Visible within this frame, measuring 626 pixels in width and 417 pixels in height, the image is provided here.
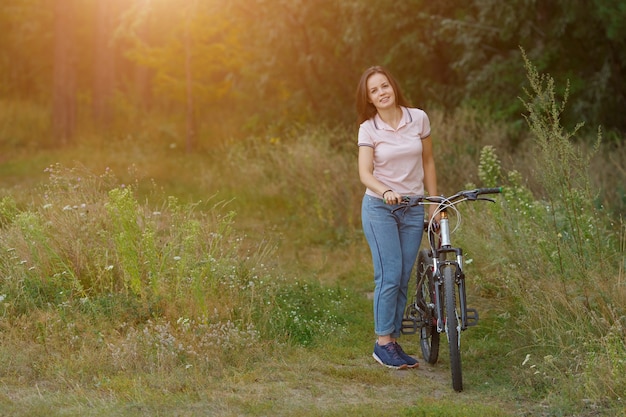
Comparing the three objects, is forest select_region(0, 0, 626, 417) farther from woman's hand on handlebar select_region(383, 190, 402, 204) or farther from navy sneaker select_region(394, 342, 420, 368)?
woman's hand on handlebar select_region(383, 190, 402, 204)

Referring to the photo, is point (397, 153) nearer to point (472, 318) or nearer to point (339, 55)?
point (472, 318)

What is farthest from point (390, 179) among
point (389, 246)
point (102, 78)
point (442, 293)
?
point (102, 78)

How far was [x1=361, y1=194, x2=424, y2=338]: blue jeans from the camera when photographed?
21.1ft

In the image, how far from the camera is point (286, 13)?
18.4 metres

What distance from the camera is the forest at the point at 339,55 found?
47.8ft

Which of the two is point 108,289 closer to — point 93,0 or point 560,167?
point 560,167

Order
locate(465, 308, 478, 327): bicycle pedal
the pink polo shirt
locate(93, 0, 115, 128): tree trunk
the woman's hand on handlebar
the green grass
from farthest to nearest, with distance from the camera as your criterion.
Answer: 1. locate(93, 0, 115, 128): tree trunk
2. the pink polo shirt
3. locate(465, 308, 478, 327): bicycle pedal
4. the woman's hand on handlebar
5. the green grass

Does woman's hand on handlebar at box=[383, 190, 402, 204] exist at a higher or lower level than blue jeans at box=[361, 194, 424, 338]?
higher

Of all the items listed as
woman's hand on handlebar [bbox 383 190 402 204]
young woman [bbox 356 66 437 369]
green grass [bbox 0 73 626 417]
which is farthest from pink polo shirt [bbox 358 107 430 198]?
green grass [bbox 0 73 626 417]

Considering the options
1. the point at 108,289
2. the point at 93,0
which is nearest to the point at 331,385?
the point at 108,289

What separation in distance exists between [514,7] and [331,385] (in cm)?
982

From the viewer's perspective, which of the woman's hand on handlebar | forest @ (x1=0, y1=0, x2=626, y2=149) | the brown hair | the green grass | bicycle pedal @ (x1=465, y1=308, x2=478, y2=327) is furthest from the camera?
forest @ (x1=0, y1=0, x2=626, y2=149)

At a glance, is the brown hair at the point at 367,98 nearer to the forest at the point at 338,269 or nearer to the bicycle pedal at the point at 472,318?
the forest at the point at 338,269

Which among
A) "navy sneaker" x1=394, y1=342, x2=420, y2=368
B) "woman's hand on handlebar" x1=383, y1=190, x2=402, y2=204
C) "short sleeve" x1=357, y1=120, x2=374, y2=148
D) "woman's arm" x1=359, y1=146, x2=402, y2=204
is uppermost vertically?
"short sleeve" x1=357, y1=120, x2=374, y2=148
